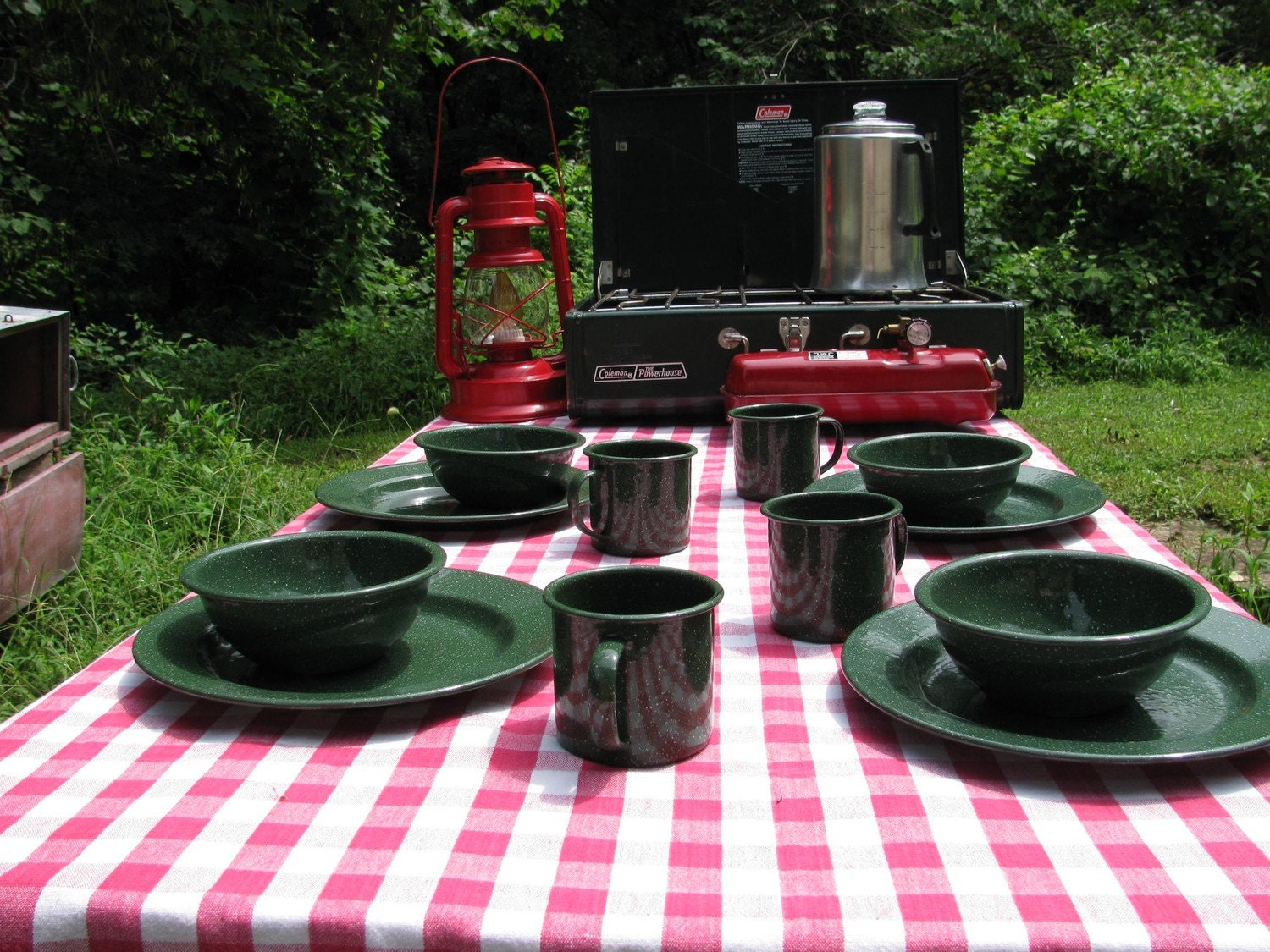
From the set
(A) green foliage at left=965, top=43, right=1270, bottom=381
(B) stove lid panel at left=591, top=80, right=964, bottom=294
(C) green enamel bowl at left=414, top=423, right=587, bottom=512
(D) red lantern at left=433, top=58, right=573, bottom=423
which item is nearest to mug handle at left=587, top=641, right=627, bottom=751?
→ (C) green enamel bowl at left=414, top=423, right=587, bottom=512

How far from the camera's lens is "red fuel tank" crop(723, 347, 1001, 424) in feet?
6.44

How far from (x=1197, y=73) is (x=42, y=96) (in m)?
6.60

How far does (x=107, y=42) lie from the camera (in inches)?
193

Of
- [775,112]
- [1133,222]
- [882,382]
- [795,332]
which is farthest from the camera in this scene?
[1133,222]

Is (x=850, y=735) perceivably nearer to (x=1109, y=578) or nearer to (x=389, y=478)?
(x=1109, y=578)

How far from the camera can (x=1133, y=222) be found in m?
6.79

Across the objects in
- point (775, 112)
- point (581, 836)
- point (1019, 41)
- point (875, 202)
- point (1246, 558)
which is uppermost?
point (1019, 41)

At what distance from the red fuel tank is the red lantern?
1.66ft

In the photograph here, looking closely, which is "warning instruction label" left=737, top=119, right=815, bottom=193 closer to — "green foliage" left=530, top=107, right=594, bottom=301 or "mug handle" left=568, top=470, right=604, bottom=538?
"mug handle" left=568, top=470, right=604, bottom=538

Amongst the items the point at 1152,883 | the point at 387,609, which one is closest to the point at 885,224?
the point at 387,609

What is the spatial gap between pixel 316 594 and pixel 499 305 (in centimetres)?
155

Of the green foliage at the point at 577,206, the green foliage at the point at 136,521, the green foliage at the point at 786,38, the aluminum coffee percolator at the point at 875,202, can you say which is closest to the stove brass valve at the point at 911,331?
the aluminum coffee percolator at the point at 875,202

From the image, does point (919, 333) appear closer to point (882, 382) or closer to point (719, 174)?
point (882, 382)

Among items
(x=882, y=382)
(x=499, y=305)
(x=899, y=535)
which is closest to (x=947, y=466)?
(x=899, y=535)
